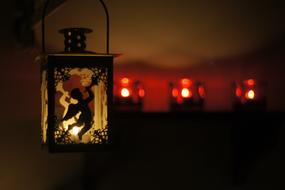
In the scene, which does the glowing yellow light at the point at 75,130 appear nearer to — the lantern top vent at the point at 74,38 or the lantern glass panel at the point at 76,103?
the lantern glass panel at the point at 76,103

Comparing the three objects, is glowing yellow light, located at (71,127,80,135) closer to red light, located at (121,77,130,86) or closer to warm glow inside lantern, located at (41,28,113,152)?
warm glow inside lantern, located at (41,28,113,152)

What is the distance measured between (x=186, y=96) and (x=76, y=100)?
0.48 metres

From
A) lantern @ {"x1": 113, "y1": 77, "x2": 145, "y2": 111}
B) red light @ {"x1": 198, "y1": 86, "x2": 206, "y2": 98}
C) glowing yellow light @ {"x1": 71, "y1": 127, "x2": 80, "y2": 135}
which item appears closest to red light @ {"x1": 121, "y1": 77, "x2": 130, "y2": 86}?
lantern @ {"x1": 113, "y1": 77, "x2": 145, "y2": 111}


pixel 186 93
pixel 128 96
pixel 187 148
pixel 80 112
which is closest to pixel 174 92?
pixel 186 93

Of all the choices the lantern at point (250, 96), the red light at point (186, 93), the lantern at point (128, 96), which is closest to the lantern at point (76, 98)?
the lantern at point (128, 96)

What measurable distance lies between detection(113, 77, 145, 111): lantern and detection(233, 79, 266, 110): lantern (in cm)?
35

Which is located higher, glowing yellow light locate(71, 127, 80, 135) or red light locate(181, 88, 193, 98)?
red light locate(181, 88, 193, 98)

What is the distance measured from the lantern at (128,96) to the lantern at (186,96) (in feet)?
0.39

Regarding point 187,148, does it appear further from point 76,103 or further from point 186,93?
point 76,103

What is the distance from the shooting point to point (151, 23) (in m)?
1.54

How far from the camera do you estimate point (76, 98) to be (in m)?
1.11

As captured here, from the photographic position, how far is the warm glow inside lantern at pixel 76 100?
3.54 feet

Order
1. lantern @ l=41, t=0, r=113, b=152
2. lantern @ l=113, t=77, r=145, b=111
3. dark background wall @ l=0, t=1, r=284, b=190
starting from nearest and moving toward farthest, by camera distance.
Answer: lantern @ l=41, t=0, r=113, b=152
lantern @ l=113, t=77, r=145, b=111
dark background wall @ l=0, t=1, r=284, b=190

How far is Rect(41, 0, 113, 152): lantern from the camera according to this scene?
1.08 m
